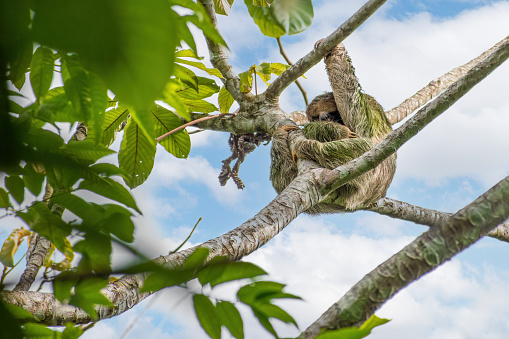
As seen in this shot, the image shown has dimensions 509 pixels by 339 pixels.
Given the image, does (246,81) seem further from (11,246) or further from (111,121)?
(11,246)

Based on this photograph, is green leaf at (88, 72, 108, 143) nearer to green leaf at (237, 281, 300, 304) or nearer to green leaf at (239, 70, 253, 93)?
green leaf at (237, 281, 300, 304)

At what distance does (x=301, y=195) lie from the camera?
2.20 metres

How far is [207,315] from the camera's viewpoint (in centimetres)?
63

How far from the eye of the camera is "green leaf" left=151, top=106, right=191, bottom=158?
2.26m

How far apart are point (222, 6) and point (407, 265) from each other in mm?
2012

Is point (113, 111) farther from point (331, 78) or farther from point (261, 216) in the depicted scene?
point (331, 78)

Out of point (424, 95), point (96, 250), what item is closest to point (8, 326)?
point (96, 250)

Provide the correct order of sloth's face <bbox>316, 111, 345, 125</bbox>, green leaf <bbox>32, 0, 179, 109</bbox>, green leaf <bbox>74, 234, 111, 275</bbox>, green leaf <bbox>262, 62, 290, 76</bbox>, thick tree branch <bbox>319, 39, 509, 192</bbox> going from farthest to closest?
Result: sloth's face <bbox>316, 111, 345, 125</bbox>, green leaf <bbox>262, 62, 290, 76</bbox>, thick tree branch <bbox>319, 39, 509, 192</bbox>, green leaf <bbox>74, 234, 111, 275</bbox>, green leaf <bbox>32, 0, 179, 109</bbox>

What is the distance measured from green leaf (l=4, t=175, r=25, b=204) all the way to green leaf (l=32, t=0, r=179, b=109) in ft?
2.31

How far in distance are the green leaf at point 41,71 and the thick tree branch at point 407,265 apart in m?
0.67

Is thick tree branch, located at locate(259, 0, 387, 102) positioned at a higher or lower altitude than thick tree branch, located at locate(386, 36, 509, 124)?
lower

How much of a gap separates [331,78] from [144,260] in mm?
3360

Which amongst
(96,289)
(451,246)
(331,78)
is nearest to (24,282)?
(96,289)

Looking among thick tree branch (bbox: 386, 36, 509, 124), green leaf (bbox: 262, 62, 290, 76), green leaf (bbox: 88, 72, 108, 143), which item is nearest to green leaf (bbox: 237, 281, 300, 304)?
green leaf (bbox: 88, 72, 108, 143)
